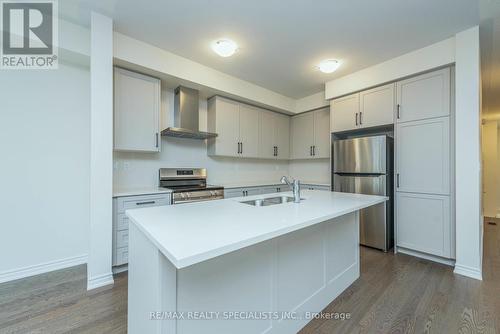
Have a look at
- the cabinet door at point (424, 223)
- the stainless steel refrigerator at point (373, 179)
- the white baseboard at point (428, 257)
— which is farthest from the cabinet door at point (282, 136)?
the white baseboard at point (428, 257)

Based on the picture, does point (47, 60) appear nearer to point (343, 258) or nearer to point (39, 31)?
point (39, 31)

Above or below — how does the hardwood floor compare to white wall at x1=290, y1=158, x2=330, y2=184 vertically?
below

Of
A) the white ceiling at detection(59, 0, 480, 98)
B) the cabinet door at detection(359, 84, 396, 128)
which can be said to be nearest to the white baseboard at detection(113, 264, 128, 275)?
the white ceiling at detection(59, 0, 480, 98)

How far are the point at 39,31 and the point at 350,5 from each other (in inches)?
119

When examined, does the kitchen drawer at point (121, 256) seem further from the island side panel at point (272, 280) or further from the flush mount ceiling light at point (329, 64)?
the flush mount ceiling light at point (329, 64)

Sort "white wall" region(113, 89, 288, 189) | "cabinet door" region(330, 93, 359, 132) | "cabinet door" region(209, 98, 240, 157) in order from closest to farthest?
1. "white wall" region(113, 89, 288, 189)
2. "cabinet door" region(330, 93, 359, 132)
3. "cabinet door" region(209, 98, 240, 157)

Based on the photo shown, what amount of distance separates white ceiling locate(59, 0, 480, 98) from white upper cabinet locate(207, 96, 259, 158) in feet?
2.56

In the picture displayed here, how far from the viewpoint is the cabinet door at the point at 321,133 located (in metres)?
4.20

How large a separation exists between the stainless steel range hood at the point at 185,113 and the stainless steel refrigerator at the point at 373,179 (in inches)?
87.9

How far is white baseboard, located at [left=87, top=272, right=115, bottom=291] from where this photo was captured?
6.77 feet

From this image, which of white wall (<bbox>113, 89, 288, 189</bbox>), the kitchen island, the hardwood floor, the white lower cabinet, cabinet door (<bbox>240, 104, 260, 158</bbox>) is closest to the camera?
the kitchen island

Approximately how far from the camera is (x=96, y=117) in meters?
2.14

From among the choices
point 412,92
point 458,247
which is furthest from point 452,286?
point 412,92

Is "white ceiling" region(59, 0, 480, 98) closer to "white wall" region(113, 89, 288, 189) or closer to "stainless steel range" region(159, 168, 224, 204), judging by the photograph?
A: "white wall" region(113, 89, 288, 189)
